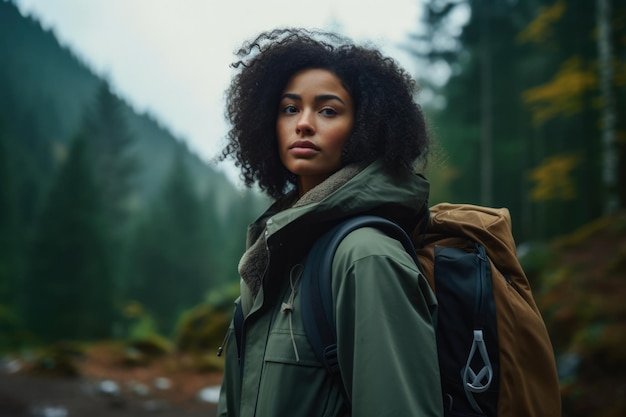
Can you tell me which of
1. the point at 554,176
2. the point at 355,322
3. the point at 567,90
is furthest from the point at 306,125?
the point at 554,176

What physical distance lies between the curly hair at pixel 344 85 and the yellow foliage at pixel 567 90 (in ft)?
43.5

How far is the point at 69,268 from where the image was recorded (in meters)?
27.0

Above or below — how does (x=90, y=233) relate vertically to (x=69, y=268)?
above

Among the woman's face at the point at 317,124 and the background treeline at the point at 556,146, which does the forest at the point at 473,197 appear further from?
the woman's face at the point at 317,124

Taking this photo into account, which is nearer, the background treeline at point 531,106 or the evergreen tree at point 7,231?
the background treeline at point 531,106

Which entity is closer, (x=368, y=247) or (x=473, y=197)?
(x=368, y=247)

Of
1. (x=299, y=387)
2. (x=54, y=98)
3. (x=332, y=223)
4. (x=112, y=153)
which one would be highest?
(x=54, y=98)

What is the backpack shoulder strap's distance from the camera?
163 cm

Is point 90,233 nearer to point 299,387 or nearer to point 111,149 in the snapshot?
point 111,149

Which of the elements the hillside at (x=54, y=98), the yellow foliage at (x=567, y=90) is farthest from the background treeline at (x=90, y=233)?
the yellow foliage at (x=567, y=90)

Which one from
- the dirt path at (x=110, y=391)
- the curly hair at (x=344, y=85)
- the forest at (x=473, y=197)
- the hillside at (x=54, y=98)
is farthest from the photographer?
the hillside at (x=54, y=98)

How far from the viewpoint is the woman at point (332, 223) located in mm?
1507

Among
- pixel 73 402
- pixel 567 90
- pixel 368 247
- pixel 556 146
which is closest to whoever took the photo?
pixel 368 247

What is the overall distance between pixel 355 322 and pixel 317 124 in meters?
0.93
